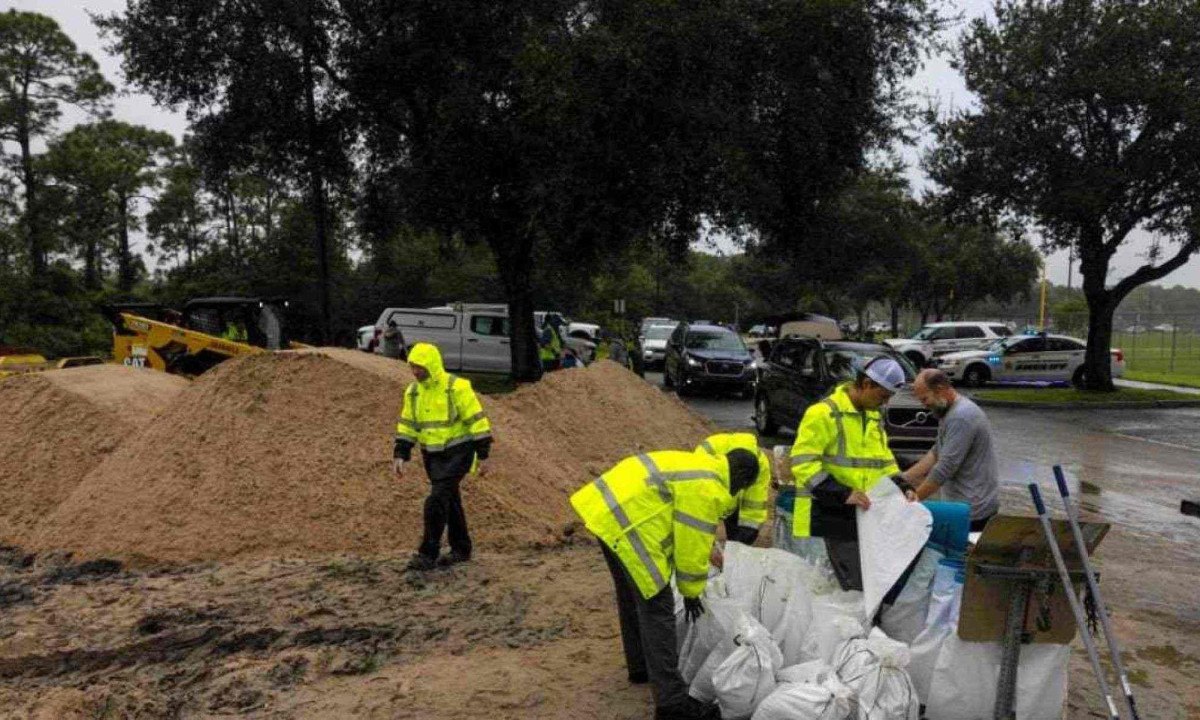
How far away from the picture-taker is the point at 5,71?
34.8 meters

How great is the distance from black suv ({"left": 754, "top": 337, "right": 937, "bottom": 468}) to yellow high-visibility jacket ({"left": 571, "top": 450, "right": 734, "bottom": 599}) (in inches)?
301

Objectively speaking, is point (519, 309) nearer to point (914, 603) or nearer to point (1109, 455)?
point (1109, 455)

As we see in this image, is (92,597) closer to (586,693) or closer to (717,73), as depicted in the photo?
(586,693)

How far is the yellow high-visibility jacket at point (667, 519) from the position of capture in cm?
441

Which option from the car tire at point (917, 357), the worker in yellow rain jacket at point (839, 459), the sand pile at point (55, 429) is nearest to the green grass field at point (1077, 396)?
the car tire at point (917, 357)

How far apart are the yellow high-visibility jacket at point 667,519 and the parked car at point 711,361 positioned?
57.5ft

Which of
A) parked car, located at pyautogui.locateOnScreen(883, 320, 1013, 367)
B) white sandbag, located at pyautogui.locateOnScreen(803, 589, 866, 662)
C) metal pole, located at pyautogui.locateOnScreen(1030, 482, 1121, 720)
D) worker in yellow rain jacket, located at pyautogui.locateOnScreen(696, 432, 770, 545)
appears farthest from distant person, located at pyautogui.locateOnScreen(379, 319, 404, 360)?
metal pole, located at pyautogui.locateOnScreen(1030, 482, 1121, 720)

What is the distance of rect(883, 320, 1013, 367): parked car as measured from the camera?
30359 mm

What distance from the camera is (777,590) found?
4961 millimetres

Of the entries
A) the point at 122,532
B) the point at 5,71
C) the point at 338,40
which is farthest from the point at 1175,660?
the point at 5,71

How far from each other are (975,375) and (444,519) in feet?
71.4

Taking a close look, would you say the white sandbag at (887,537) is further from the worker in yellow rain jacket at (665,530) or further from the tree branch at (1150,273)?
the tree branch at (1150,273)

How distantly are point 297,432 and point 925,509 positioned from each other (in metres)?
6.26

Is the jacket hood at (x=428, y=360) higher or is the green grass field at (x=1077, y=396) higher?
the jacket hood at (x=428, y=360)
